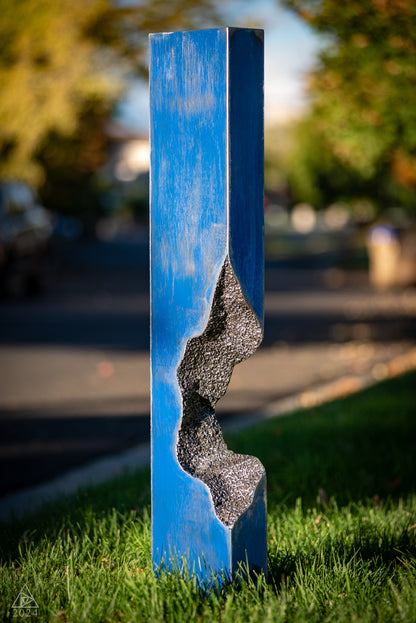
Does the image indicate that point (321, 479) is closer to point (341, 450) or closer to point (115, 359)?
point (341, 450)

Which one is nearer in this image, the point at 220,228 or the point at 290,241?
the point at 220,228

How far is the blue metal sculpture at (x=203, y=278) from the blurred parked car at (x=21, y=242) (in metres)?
13.3

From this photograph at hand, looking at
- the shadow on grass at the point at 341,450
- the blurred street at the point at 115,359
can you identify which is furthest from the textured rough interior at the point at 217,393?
the blurred street at the point at 115,359

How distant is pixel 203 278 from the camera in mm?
2641

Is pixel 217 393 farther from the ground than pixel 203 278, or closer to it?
closer to it

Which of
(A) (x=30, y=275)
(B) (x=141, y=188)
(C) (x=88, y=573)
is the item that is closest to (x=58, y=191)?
(A) (x=30, y=275)

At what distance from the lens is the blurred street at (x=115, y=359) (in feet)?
20.6

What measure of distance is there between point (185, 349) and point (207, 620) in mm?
855

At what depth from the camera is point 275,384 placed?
847cm

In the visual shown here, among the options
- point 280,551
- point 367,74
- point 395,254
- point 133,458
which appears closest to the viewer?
point 280,551

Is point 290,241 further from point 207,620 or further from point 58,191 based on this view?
point 207,620

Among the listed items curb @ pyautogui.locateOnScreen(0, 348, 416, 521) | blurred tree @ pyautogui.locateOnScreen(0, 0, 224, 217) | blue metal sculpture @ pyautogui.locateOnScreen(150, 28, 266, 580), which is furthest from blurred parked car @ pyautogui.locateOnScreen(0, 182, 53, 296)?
blue metal sculpture @ pyautogui.locateOnScreen(150, 28, 266, 580)

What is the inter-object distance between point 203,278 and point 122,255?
29.1 metres

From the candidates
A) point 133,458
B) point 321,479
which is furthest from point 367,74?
point 321,479
